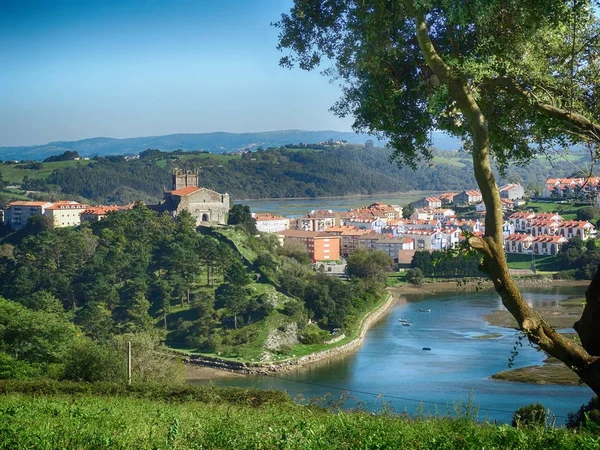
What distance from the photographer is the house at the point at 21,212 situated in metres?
30.6

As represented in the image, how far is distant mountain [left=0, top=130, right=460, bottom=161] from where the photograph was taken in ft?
401

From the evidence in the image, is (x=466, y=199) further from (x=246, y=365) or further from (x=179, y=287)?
(x=246, y=365)

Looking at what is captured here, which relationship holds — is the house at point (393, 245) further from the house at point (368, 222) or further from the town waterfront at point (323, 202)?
the town waterfront at point (323, 202)

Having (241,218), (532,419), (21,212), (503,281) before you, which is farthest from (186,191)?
(503,281)

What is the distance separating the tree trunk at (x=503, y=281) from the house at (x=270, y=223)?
1195 inches

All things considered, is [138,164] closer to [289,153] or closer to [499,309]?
[289,153]

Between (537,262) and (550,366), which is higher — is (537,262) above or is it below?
above

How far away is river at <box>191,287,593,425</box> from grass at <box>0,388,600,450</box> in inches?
246

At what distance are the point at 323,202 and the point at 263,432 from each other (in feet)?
173

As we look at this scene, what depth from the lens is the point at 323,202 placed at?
55.0 m

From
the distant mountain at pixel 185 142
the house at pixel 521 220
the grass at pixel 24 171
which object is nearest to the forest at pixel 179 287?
the house at pixel 521 220

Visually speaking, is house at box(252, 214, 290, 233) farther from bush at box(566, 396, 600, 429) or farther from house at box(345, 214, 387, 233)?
bush at box(566, 396, 600, 429)

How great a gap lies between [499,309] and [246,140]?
374 feet

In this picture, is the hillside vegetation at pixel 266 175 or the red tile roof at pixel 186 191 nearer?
the red tile roof at pixel 186 191
